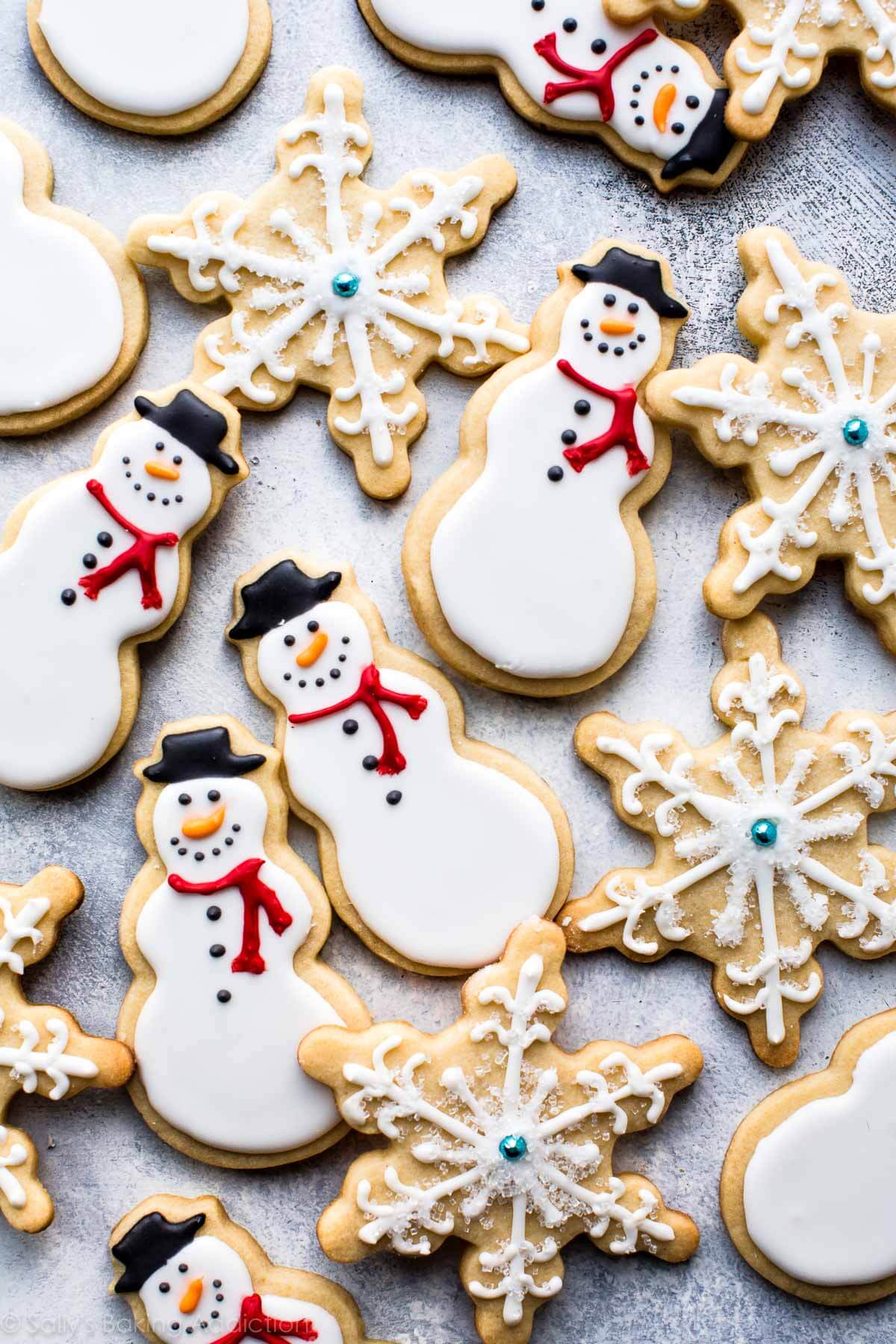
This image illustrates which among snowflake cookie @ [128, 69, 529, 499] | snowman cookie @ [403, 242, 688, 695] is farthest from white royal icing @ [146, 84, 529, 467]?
snowman cookie @ [403, 242, 688, 695]

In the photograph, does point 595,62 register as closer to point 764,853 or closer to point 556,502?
point 556,502

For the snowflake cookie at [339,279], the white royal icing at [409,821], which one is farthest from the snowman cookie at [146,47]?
the white royal icing at [409,821]

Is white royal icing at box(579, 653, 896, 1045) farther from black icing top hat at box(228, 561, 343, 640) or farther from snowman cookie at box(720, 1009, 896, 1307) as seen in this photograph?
black icing top hat at box(228, 561, 343, 640)

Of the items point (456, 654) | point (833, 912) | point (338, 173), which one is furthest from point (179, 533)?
point (833, 912)

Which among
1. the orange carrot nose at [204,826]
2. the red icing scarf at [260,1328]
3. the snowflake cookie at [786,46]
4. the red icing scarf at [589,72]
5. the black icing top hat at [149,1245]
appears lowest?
the black icing top hat at [149,1245]

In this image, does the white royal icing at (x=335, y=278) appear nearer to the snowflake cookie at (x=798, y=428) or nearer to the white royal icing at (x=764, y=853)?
the snowflake cookie at (x=798, y=428)
